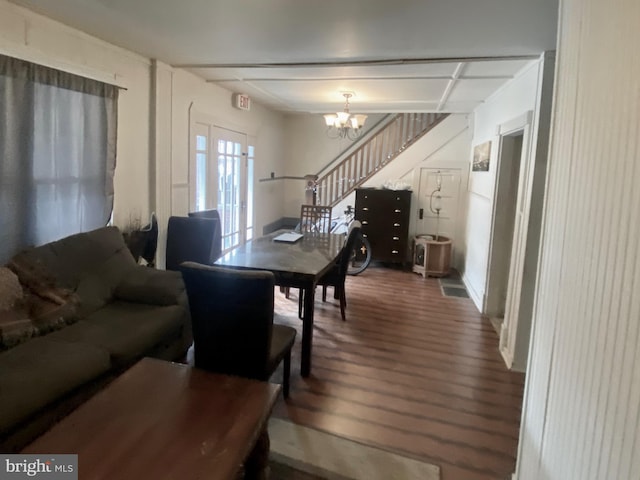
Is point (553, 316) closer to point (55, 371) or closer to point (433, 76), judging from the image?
point (55, 371)

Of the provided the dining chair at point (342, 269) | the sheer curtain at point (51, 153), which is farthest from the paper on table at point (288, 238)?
the sheer curtain at point (51, 153)

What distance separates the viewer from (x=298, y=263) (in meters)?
3.06

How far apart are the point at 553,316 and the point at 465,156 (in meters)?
5.00

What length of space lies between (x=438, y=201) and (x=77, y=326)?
16.9ft

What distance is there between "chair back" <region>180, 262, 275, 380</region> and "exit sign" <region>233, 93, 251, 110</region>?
3.61 metres

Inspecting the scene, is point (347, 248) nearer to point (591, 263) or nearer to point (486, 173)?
point (486, 173)

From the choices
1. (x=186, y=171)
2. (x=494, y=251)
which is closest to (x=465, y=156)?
(x=494, y=251)

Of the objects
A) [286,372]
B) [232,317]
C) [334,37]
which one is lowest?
[286,372]

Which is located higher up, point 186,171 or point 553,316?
point 186,171

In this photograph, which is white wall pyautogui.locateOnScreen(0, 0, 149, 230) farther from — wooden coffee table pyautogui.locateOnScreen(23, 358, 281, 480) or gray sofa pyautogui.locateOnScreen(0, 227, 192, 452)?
wooden coffee table pyautogui.locateOnScreen(23, 358, 281, 480)

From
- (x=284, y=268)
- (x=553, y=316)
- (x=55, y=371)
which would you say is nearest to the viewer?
(x=553, y=316)

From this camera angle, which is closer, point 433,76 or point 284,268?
point 284,268

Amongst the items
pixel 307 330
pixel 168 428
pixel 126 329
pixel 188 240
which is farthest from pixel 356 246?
pixel 168 428

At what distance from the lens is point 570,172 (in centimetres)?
145
